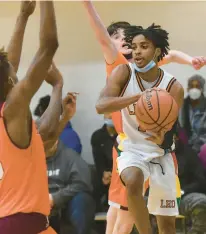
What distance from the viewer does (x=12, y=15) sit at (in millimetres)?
7980

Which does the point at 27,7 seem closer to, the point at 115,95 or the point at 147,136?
the point at 115,95

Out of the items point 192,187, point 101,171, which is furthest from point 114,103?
point 101,171

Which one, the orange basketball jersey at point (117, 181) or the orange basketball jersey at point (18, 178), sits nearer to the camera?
the orange basketball jersey at point (18, 178)

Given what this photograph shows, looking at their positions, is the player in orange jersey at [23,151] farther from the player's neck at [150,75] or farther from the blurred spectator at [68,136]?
the blurred spectator at [68,136]

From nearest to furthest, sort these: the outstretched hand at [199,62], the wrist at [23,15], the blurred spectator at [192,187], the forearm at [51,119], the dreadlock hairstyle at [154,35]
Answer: the forearm at [51,119], the wrist at [23,15], the dreadlock hairstyle at [154,35], the outstretched hand at [199,62], the blurred spectator at [192,187]

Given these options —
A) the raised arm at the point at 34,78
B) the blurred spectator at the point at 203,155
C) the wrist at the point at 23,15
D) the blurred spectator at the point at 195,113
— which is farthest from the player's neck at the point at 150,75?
the blurred spectator at the point at 195,113

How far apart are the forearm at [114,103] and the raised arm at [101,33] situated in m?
0.66

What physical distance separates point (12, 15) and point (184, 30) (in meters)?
2.39

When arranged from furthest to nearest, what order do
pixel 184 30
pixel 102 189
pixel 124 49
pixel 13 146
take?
pixel 184 30 → pixel 102 189 → pixel 124 49 → pixel 13 146

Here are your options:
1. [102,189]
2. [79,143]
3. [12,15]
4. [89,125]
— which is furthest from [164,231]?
[12,15]

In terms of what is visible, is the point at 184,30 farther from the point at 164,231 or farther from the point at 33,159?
the point at 33,159

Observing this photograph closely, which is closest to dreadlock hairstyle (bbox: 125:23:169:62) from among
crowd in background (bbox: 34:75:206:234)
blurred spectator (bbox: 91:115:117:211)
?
crowd in background (bbox: 34:75:206:234)

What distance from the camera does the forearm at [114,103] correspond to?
3.70 metres

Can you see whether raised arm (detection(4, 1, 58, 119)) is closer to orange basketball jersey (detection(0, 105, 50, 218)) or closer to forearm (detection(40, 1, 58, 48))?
forearm (detection(40, 1, 58, 48))
